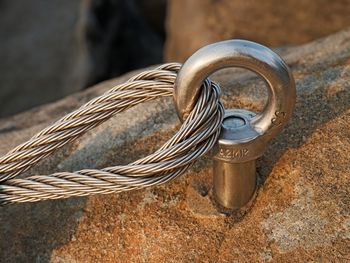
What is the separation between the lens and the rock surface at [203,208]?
77 centimetres

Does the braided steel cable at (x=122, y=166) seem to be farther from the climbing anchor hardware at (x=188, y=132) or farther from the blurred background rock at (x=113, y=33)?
the blurred background rock at (x=113, y=33)

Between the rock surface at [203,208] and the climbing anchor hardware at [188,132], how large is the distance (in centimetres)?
6

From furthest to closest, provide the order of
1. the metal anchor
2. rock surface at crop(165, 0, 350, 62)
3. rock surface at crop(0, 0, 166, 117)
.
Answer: rock surface at crop(0, 0, 166, 117) → rock surface at crop(165, 0, 350, 62) → the metal anchor

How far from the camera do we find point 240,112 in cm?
77

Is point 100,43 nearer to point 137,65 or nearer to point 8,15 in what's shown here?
point 137,65

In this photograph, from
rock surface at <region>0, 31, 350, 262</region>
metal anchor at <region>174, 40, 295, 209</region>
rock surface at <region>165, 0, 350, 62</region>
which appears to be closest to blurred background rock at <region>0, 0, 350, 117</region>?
rock surface at <region>165, 0, 350, 62</region>

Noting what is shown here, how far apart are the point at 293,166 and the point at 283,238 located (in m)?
0.12

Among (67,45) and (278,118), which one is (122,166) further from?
(67,45)

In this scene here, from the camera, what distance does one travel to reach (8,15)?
2902 mm

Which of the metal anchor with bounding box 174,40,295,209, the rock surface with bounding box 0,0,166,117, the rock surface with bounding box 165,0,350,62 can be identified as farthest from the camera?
the rock surface with bounding box 0,0,166,117

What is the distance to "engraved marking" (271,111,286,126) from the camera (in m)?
0.72

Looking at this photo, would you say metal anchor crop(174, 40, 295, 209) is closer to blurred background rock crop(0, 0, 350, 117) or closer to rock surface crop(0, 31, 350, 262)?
rock surface crop(0, 31, 350, 262)

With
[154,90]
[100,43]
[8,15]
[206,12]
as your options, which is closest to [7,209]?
[154,90]

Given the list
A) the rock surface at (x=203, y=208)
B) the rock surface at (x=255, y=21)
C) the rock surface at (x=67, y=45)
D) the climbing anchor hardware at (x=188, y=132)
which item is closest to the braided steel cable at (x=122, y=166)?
the climbing anchor hardware at (x=188, y=132)
